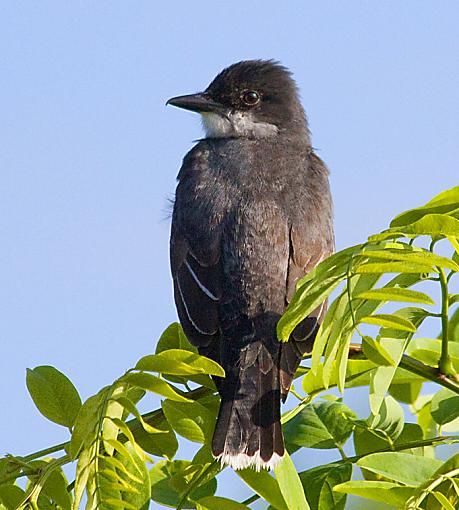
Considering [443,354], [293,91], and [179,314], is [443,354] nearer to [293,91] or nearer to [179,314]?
[179,314]

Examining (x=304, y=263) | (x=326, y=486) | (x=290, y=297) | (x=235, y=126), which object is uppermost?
(x=235, y=126)

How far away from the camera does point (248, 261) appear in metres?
4.46

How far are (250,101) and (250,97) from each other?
5cm

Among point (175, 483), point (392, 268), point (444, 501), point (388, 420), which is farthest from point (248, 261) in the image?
point (444, 501)

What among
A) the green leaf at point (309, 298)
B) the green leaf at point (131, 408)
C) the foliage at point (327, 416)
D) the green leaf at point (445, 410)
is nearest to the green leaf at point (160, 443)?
the foliage at point (327, 416)

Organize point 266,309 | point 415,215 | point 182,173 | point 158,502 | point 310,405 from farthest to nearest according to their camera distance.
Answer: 1. point 182,173
2. point 266,309
3. point 310,405
4. point 158,502
5. point 415,215

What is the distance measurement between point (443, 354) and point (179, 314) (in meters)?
1.91

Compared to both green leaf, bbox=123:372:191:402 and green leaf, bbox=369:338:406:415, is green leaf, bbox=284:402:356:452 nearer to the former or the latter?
green leaf, bbox=369:338:406:415

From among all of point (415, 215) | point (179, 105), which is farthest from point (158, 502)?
point (179, 105)

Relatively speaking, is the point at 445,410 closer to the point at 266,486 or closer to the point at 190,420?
the point at 266,486

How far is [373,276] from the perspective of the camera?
2.61 meters

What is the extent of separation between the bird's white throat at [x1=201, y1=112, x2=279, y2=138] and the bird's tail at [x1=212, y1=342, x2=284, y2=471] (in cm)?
218

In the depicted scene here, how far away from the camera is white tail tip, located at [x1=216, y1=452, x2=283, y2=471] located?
9.75 ft

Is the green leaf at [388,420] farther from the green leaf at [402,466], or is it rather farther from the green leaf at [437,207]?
the green leaf at [437,207]
